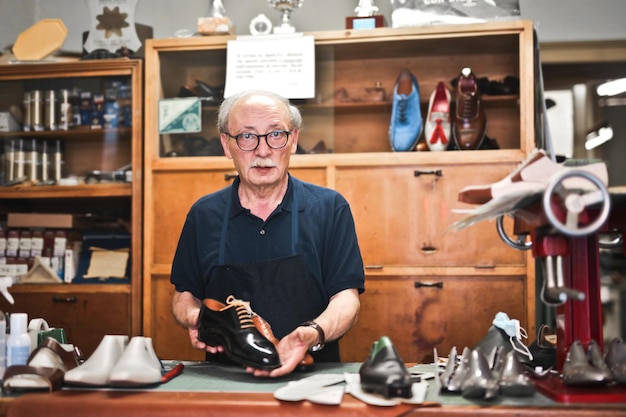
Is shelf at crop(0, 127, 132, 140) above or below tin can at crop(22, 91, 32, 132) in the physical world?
below

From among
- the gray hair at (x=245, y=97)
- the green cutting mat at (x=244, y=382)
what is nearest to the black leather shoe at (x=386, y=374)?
the green cutting mat at (x=244, y=382)

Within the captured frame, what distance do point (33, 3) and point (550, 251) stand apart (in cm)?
399

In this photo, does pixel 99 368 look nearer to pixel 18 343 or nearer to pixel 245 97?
pixel 18 343

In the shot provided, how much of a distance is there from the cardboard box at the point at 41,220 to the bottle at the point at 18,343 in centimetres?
238

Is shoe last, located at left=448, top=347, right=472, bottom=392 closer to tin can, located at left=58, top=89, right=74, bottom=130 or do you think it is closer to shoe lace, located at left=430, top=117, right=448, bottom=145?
shoe lace, located at left=430, top=117, right=448, bottom=145

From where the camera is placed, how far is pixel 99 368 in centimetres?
158

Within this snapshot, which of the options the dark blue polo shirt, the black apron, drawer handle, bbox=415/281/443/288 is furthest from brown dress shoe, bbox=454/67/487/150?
the black apron

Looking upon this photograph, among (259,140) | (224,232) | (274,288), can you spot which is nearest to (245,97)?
(259,140)

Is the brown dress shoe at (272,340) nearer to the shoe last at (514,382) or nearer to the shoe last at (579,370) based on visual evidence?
the shoe last at (514,382)

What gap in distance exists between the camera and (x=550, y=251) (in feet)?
5.11

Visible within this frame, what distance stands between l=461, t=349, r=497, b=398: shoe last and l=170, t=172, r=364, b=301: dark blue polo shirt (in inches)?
31.7

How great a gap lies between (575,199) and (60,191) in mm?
3143

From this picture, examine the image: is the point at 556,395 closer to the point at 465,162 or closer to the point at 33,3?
the point at 465,162

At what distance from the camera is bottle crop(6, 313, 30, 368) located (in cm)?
165
